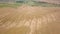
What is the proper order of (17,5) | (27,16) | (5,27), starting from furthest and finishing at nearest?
(17,5) < (27,16) < (5,27)

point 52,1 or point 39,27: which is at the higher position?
point 52,1

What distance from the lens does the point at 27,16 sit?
1221 mm

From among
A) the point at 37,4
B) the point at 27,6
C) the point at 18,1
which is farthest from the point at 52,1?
the point at 18,1

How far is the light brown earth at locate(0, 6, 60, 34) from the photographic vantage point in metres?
0.95

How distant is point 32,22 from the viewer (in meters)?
1.08

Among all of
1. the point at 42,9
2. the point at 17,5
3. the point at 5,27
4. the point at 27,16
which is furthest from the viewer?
the point at 17,5

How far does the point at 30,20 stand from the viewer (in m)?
1.13

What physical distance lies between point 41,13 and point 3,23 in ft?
1.65

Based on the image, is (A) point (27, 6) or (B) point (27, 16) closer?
(B) point (27, 16)

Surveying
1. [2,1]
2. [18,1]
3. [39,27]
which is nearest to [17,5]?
[18,1]

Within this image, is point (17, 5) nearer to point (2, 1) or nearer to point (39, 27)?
point (2, 1)

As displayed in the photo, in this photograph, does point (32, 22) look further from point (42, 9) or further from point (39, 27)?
point (42, 9)

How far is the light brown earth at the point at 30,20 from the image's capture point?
0.95 meters

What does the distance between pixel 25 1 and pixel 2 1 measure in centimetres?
36
